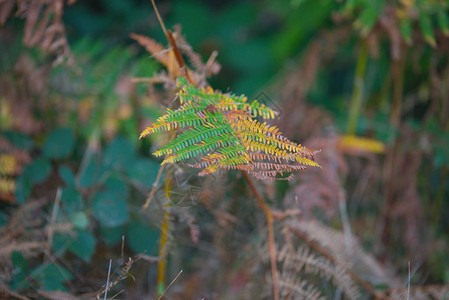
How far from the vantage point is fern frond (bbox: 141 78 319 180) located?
78 centimetres

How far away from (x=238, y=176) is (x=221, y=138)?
45 cm

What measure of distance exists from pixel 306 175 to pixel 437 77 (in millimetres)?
953

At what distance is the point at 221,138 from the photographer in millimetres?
821

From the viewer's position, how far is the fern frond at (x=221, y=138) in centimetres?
78

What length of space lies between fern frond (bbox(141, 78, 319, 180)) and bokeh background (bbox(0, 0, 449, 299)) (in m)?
0.15

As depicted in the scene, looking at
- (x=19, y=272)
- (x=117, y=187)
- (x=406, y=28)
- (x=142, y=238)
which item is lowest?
(x=19, y=272)

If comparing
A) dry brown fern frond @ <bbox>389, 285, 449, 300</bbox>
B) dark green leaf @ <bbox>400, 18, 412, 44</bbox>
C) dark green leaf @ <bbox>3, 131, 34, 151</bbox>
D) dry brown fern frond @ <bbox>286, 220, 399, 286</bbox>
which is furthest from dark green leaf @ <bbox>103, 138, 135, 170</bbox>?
dark green leaf @ <bbox>400, 18, 412, 44</bbox>

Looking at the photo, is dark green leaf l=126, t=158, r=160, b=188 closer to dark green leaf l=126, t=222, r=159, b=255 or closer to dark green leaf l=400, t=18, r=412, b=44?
dark green leaf l=126, t=222, r=159, b=255

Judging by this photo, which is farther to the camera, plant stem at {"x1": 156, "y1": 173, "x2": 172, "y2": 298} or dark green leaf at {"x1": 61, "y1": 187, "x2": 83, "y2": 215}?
dark green leaf at {"x1": 61, "y1": 187, "x2": 83, "y2": 215}

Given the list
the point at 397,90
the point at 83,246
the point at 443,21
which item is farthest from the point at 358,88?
the point at 83,246

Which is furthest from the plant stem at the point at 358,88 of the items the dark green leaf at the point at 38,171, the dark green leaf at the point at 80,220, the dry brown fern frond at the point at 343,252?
the dark green leaf at the point at 38,171

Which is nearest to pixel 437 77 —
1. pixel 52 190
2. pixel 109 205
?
pixel 109 205

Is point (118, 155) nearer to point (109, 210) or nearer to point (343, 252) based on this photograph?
point (109, 210)

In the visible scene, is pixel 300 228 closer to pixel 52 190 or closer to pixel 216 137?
pixel 216 137
